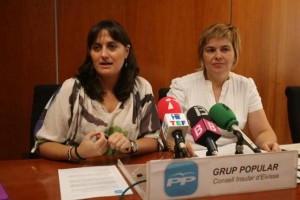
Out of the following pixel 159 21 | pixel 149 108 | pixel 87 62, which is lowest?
pixel 149 108

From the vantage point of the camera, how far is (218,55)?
2.01m

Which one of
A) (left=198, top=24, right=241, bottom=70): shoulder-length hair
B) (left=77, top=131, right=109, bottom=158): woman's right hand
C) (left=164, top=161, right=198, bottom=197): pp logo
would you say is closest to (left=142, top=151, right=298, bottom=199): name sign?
(left=164, top=161, right=198, bottom=197): pp logo

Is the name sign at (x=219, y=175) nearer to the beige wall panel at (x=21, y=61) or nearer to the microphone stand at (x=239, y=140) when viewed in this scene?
the microphone stand at (x=239, y=140)

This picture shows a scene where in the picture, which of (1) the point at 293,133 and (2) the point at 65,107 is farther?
(1) the point at 293,133

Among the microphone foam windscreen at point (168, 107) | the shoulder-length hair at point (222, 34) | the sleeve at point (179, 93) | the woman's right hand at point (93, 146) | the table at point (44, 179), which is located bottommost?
the table at point (44, 179)

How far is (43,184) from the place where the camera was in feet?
3.93

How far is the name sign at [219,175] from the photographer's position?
100cm

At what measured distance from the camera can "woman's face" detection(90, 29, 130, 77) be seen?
1709 mm

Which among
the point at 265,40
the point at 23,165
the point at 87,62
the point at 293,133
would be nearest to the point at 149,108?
the point at 87,62

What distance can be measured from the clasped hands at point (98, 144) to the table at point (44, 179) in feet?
0.17

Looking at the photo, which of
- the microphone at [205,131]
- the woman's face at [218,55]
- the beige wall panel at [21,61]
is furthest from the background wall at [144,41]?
the microphone at [205,131]

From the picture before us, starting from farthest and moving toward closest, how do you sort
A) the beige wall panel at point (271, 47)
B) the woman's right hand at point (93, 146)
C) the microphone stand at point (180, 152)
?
the beige wall panel at point (271, 47)
the woman's right hand at point (93, 146)
the microphone stand at point (180, 152)

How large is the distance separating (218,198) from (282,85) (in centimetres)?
247

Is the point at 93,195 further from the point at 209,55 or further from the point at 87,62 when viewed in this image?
the point at 209,55
